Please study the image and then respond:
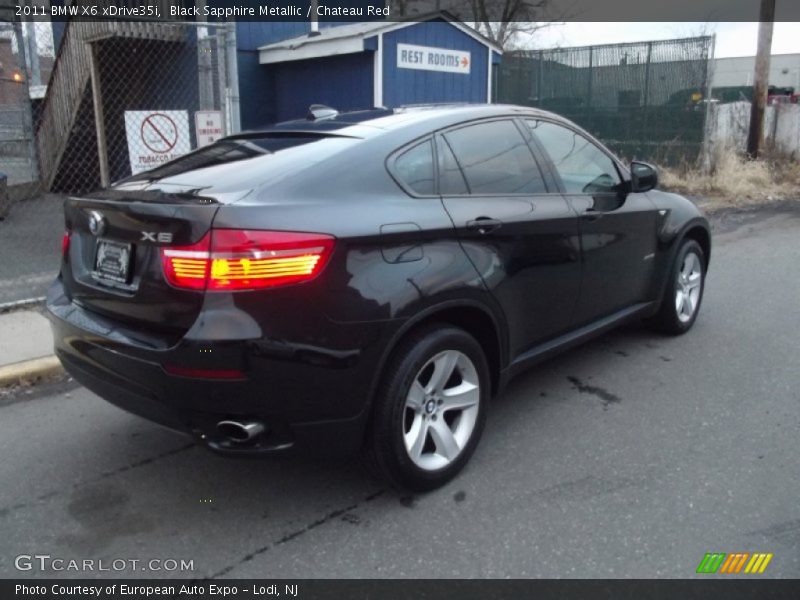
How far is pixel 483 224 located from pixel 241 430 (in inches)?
57.4

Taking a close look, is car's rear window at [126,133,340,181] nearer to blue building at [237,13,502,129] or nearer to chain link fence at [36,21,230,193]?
chain link fence at [36,21,230,193]

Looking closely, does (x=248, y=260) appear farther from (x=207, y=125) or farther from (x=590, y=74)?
(x=590, y=74)

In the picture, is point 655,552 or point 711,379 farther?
point 711,379

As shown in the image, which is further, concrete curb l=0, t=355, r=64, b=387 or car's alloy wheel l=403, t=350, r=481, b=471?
concrete curb l=0, t=355, r=64, b=387

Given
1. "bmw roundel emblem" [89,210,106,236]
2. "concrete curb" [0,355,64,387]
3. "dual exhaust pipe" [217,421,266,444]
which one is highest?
"bmw roundel emblem" [89,210,106,236]

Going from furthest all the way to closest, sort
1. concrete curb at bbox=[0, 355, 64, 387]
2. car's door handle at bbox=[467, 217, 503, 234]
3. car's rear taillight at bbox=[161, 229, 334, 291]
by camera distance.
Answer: concrete curb at bbox=[0, 355, 64, 387] < car's door handle at bbox=[467, 217, 503, 234] < car's rear taillight at bbox=[161, 229, 334, 291]

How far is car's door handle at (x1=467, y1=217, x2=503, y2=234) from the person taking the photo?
3.33 meters

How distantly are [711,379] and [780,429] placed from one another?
75 centimetres

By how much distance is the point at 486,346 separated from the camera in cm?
360

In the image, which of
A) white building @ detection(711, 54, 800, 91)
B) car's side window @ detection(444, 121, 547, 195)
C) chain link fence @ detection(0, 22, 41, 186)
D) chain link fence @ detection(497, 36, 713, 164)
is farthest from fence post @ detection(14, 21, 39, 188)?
white building @ detection(711, 54, 800, 91)

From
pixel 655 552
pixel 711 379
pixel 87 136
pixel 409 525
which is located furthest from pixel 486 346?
pixel 87 136

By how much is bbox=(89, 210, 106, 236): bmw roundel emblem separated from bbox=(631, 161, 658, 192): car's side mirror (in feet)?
10.4

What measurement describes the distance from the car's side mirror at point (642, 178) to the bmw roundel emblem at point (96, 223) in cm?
317
